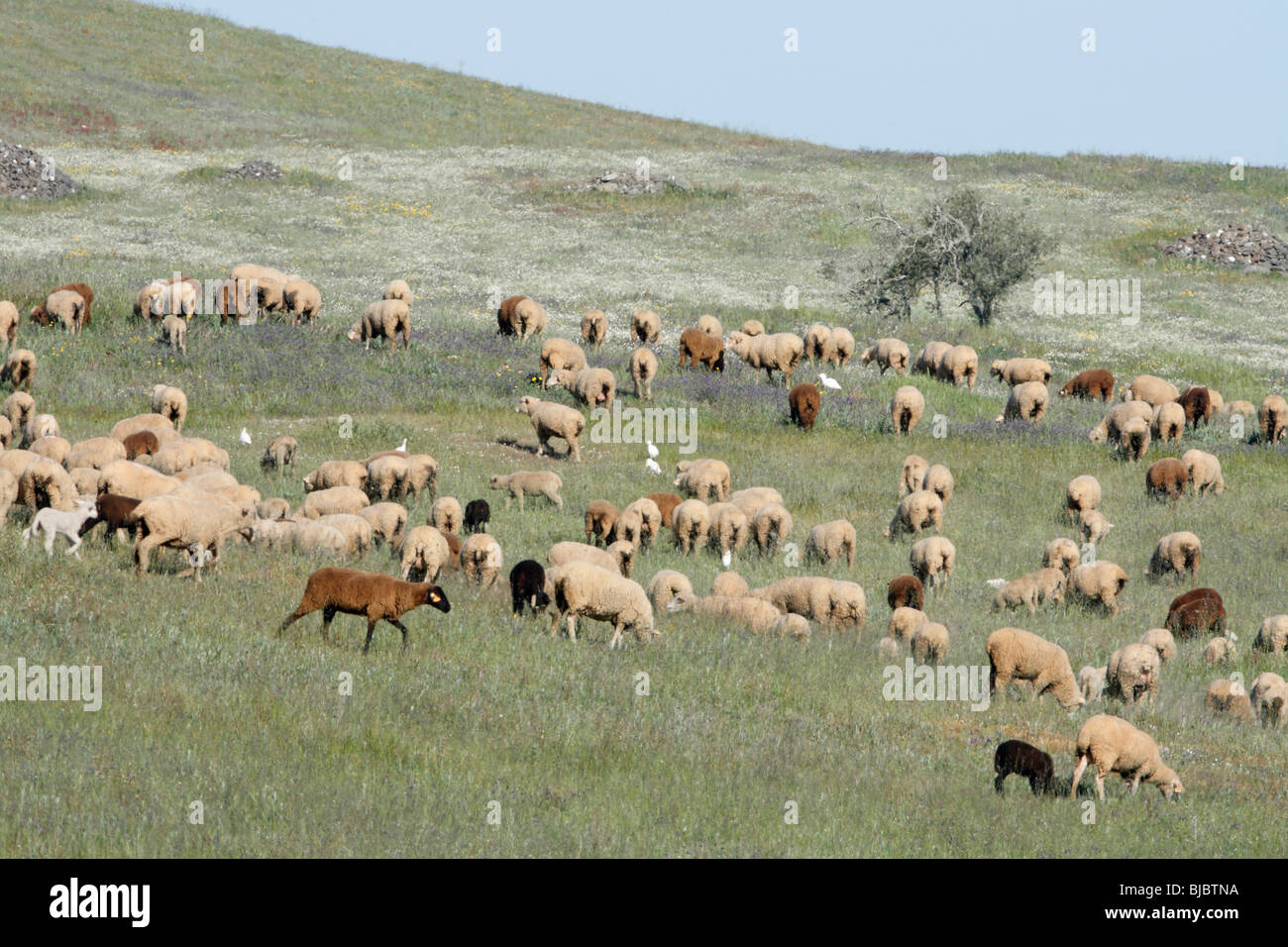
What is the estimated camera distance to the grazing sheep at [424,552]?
680 inches

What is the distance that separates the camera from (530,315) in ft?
120

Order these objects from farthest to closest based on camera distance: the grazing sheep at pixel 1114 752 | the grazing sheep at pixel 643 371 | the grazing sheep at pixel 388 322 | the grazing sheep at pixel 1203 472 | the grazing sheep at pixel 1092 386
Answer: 1. the grazing sheep at pixel 1092 386
2. the grazing sheep at pixel 388 322
3. the grazing sheep at pixel 643 371
4. the grazing sheep at pixel 1203 472
5. the grazing sheep at pixel 1114 752

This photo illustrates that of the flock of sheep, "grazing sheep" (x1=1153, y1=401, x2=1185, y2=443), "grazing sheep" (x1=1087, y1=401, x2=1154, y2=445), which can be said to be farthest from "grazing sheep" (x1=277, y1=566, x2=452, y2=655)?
"grazing sheep" (x1=1153, y1=401, x2=1185, y2=443)

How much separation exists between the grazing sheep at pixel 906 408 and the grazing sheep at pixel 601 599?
51.5 ft

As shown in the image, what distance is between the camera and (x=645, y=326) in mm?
37812

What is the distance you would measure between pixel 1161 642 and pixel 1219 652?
0.99 m

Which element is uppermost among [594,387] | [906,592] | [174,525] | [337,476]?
[594,387]

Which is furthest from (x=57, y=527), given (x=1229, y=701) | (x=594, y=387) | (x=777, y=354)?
(x=777, y=354)

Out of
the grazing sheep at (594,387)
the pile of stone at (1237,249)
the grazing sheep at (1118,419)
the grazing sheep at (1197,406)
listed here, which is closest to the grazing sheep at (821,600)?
the grazing sheep at (594,387)

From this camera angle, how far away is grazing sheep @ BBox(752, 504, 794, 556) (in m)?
21.4

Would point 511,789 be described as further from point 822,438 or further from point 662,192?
point 662,192

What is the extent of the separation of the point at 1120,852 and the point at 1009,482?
17.3m

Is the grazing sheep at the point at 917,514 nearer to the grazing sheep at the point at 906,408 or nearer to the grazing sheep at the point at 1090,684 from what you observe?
the grazing sheep at the point at 906,408

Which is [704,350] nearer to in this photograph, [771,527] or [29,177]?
[771,527]
